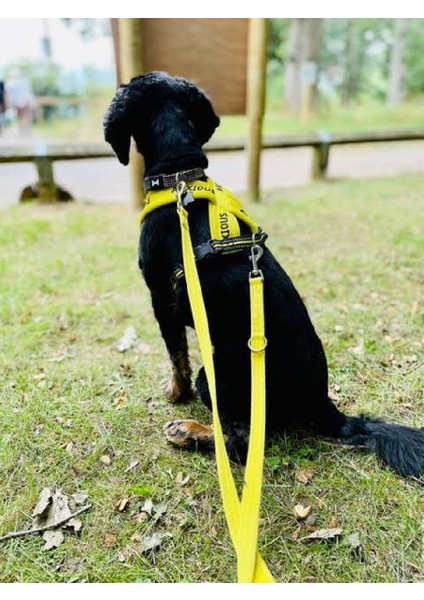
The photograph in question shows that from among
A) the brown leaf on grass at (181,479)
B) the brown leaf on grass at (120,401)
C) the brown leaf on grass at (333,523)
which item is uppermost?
the brown leaf on grass at (333,523)

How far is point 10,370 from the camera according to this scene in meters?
3.29

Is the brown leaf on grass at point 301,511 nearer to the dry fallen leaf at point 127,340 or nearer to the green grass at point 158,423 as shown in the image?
the green grass at point 158,423

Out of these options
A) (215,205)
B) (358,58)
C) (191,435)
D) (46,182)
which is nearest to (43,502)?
(191,435)

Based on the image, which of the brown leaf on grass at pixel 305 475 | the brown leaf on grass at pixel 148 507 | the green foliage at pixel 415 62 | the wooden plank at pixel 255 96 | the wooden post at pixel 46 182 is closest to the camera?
the brown leaf on grass at pixel 148 507

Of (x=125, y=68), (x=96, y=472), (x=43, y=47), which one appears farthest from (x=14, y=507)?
(x=43, y=47)

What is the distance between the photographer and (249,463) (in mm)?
1590

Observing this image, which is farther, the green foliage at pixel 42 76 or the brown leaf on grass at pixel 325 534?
the green foliage at pixel 42 76

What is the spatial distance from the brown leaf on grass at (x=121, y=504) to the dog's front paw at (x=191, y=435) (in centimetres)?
39

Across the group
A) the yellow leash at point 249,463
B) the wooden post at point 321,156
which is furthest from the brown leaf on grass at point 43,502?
the wooden post at point 321,156

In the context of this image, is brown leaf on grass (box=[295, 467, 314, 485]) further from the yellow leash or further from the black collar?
the black collar

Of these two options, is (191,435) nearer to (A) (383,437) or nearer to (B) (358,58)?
(A) (383,437)

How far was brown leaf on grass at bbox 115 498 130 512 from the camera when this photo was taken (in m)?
2.24

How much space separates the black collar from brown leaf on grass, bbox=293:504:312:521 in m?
1.57

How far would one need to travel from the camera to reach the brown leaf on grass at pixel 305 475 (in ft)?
7.73
